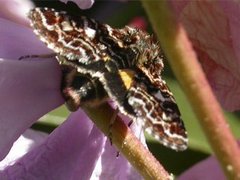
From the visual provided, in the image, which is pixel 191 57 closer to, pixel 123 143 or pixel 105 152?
pixel 123 143

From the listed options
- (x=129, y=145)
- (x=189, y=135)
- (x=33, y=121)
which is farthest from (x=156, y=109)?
(x=189, y=135)

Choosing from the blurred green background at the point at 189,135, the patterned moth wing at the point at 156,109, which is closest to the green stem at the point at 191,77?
the patterned moth wing at the point at 156,109

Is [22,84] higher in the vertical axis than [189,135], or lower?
higher

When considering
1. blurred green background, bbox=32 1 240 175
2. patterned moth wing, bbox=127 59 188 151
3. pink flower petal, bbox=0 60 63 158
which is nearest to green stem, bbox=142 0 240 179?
patterned moth wing, bbox=127 59 188 151

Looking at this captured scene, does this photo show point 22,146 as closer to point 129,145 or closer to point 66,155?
point 66,155

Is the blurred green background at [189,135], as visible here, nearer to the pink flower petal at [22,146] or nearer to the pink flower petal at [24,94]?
the pink flower petal at [22,146]

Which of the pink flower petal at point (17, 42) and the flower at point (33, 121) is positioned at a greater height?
the pink flower petal at point (17, 42)

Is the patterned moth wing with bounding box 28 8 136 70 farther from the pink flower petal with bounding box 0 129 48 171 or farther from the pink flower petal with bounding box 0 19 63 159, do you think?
the pink flower petal with bounding box 0 129 48 171

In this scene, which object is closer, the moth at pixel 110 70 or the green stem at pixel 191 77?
the green stem at pixel 191 77
